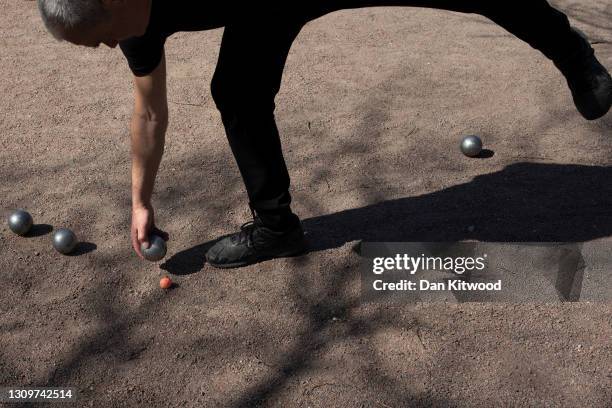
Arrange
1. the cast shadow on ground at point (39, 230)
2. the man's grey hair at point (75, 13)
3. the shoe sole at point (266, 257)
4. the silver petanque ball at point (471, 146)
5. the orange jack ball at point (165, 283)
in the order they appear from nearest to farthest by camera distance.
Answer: the man's grey hair at point (75, 13)
the orange jack ball at point (165, 283)
the shoe sole at point (266, 257)
the cast shadow on ground at point (39, 230)
the silver petanque ball at point (471, 146)

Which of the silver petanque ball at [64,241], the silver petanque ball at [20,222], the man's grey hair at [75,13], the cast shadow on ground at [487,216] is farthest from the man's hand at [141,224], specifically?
the man's grey hair at [75,13]

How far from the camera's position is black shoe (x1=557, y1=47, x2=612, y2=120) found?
3973mm

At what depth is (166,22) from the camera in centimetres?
314

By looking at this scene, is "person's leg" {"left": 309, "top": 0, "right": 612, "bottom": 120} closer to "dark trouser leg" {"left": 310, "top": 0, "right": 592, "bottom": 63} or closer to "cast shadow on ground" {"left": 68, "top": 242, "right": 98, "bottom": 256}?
"dark trouser leg" {"left": 310, "top": 0, "right": 592, "bottom": 63}

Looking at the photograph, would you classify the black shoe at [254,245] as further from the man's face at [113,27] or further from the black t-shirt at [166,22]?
the man's face at [113,27]

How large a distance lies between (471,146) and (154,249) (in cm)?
213

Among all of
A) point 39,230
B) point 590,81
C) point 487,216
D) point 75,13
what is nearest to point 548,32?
point 590,81

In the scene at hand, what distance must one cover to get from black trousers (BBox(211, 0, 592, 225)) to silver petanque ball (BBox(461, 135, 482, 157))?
1053 mm

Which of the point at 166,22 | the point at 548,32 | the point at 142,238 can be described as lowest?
the point at 142,238

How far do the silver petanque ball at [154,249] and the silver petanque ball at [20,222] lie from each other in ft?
2.72

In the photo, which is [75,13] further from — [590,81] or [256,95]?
[590,81]

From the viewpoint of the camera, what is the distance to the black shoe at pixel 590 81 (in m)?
3.97

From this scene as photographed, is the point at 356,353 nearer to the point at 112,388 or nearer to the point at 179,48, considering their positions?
the point at 112,388

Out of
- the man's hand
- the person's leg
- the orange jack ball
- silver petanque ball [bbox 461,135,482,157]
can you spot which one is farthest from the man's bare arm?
silver petanque ball [bbox 461,135,482,157]
